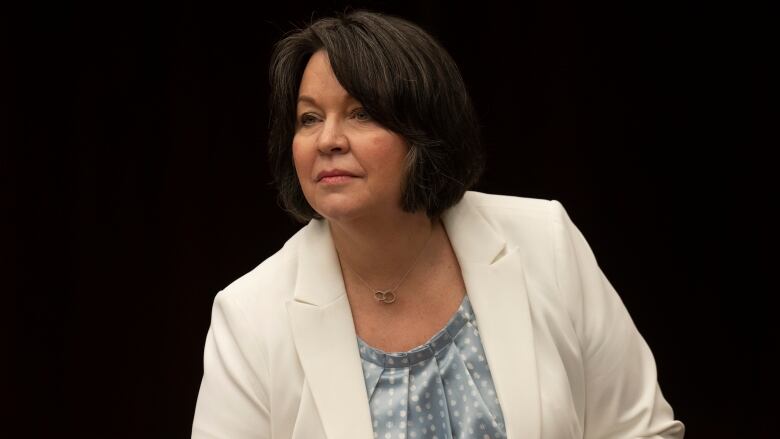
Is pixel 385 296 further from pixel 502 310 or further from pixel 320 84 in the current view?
pixel 320 84

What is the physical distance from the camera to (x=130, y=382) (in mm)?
4727

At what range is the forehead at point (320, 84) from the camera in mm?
3289

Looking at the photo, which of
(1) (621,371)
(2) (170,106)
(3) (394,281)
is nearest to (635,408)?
(1) (621,371)

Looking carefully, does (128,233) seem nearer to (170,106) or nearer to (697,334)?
(170,106)

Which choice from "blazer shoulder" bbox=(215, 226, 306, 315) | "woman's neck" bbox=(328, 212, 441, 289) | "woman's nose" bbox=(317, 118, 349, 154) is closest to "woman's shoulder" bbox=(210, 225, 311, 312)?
"blazer shoulder" bbox=(215, 226, 306, 315)

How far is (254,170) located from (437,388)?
1512 millimetres

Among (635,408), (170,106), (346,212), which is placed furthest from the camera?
(170,106)

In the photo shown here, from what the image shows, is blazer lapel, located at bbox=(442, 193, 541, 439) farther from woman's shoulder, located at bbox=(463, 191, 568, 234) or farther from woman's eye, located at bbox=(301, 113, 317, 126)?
woman's eye, located at bbox=(301, 113, 317, 126)

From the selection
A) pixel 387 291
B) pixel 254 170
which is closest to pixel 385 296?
pixel 387 291

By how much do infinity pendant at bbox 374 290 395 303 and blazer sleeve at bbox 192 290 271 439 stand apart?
282 mm

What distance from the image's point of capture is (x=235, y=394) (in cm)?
341

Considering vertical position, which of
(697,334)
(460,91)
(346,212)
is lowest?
(697,334)

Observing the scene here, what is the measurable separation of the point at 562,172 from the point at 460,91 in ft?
4.59

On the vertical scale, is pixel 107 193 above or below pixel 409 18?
below
